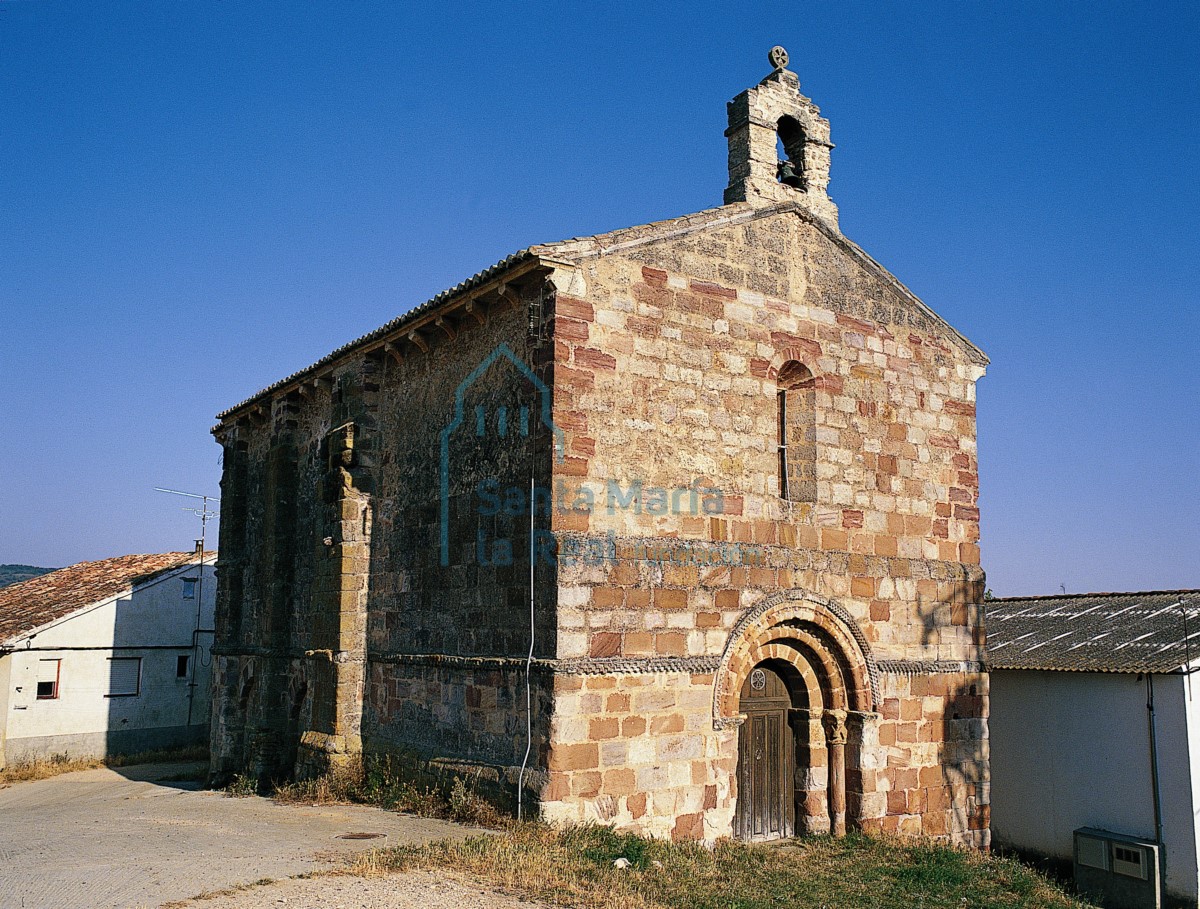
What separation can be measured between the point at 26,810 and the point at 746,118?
12.9 metres

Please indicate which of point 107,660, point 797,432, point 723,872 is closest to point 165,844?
point 723,872

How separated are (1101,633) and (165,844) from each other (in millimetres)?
13943

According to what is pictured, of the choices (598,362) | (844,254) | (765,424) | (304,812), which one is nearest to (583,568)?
(598,362)

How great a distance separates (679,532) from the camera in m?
10.6

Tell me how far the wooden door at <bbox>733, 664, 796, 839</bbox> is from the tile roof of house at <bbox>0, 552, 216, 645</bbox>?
1673 centimetres

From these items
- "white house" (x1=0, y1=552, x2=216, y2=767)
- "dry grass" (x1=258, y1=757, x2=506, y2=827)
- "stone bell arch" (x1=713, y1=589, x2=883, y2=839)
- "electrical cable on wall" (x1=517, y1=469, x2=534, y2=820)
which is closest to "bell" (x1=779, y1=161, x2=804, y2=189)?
"stone bell arch" (x1=713, y1=589, x2=883, y2=839)


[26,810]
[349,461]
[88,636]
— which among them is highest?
[349,461]

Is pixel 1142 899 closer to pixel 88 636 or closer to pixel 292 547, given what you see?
pixel 292 547

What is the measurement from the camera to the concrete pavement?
306 inches

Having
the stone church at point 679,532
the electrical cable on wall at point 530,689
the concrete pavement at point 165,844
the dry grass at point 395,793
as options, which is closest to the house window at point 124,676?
the concrete pavement at point 165,844

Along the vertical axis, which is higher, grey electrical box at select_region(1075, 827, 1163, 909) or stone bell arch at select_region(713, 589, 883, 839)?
stone bell arch at select_region(713, 589, 883, 839)

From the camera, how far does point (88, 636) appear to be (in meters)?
22.5

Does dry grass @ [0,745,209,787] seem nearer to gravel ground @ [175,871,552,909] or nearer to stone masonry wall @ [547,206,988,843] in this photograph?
gravel ground @ [175,871,552,909]

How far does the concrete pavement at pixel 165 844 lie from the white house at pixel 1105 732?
960 centimetres
